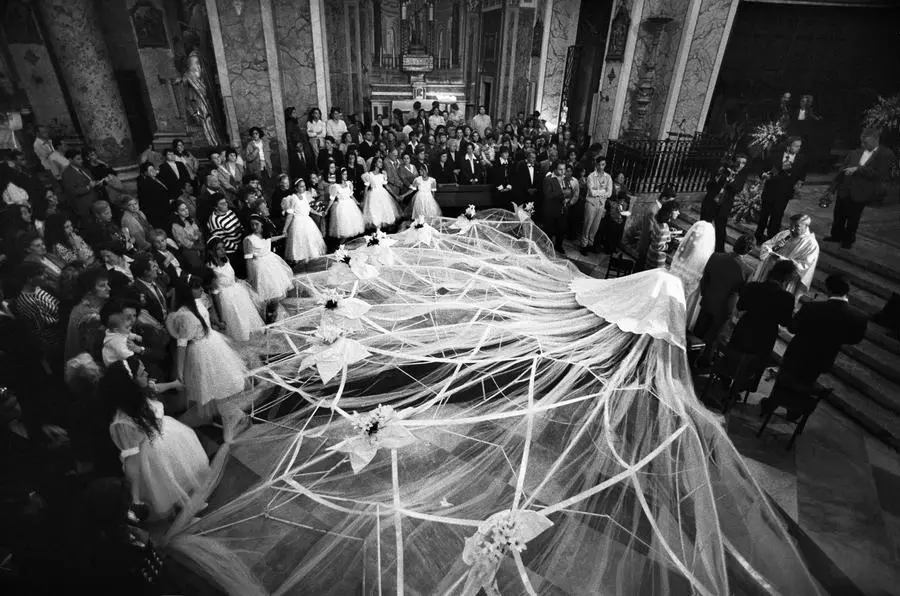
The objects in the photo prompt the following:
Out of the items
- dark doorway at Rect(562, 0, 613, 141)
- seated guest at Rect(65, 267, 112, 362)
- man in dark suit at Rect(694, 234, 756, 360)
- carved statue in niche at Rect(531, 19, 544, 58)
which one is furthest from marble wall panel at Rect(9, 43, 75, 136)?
man in dark suit at Rect(694, 234, 756, 360)

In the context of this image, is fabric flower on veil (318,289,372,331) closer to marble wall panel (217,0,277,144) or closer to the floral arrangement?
marble wall panel (217,0,277,144)

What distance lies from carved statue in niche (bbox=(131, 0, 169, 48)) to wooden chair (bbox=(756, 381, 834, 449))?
48.4 ft

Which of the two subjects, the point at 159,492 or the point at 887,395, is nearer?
the point at 159,492

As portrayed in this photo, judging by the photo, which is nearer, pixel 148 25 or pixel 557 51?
pixel 148 25

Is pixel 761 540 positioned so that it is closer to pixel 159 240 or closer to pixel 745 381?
pixel 745 381

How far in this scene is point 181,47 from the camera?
39.7 ft

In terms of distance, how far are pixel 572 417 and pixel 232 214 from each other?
531 cm

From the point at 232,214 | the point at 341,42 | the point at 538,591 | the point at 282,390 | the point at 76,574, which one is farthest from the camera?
the point at 341,42

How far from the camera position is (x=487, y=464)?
3.59 m

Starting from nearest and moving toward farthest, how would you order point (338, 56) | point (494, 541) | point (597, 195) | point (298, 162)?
1. point (494, 541)
2. point (597, 195)
3. point (298, 162)
4. point (338, 56)

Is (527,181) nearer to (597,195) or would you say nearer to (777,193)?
(597,195)

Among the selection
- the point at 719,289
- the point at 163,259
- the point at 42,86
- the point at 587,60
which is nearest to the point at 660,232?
the point at 719,289

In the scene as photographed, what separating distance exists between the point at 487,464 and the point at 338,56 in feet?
56.8

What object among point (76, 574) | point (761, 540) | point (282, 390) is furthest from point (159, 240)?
point (761, 540)
